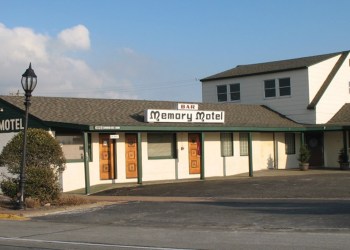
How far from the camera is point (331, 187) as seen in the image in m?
21.3

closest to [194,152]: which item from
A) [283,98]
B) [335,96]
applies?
[283,98]

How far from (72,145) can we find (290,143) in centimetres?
1552

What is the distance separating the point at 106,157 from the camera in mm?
25078

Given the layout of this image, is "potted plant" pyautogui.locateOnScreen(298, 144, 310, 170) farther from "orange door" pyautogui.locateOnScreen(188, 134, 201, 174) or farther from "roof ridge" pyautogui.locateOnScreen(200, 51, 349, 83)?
"orange door" pyautogui.locateOnScreen(188, 134, 201, 174)

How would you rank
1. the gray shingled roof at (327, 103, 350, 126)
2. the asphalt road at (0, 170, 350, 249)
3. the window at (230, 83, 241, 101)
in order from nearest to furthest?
the asphalt road at (0, 170, 350, 249) < the gray shingled roof at (327, 103, 350, 126) < the window at (230, 83, 241, 101)

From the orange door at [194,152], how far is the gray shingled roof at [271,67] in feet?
29.4

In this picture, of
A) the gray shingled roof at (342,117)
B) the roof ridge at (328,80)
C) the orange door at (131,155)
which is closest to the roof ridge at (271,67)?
the roof ridge at (328,80)

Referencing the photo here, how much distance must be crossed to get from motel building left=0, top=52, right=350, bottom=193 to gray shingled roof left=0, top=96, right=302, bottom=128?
5cm

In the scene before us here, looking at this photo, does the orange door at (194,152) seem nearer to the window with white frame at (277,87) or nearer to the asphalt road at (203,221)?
the asphalt road at (203,221)

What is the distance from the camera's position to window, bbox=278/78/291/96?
1355 inches

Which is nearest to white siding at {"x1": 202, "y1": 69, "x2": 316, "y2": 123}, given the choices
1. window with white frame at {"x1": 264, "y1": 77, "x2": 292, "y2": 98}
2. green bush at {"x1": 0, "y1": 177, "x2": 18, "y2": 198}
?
window with white frame at {"x1": 264, "y1": 77, "x2": 292, "y2": 98}

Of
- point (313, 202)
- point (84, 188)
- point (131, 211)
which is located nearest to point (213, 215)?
point (131, 211)

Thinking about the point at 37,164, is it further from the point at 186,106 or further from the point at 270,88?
the point at 270,88

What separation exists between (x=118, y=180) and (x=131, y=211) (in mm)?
9092
